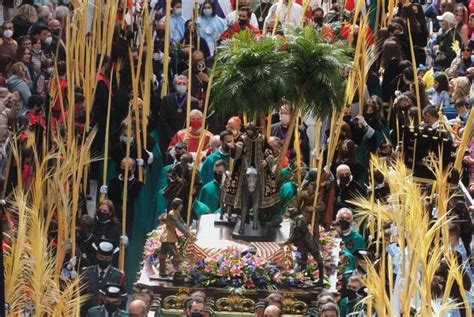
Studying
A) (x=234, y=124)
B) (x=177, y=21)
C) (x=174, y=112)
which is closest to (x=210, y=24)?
(x=177, y=21)

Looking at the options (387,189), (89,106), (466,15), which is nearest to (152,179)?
(89,106)

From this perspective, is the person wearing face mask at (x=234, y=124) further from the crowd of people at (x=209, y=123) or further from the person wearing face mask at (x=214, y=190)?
the person wearing face mask at (x=214, y=190)

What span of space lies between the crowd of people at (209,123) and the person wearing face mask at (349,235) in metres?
0.02

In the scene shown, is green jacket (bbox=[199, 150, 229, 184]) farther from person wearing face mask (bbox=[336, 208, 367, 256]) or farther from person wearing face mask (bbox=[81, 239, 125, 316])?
person wearing face mask (bbox=[81, 239, 125, 316])

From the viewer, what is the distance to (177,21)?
3778cm

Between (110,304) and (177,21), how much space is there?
32.9 feet

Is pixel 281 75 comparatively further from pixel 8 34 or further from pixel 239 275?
pixel 8 34

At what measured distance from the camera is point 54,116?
32.9 metres

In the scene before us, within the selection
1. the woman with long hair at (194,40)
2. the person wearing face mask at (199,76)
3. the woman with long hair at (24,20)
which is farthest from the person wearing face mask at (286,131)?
the woman with long hair at (24,20)

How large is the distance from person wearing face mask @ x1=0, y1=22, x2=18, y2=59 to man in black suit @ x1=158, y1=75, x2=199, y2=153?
2331 millimetres

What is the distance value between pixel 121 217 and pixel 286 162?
207cm

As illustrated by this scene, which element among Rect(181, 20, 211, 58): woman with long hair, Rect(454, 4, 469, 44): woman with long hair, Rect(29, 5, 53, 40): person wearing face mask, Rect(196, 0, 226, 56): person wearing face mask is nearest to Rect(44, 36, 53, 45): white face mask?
Rect(29, 5, 53, 40): person wearing face mask

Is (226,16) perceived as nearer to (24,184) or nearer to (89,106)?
(89,106)

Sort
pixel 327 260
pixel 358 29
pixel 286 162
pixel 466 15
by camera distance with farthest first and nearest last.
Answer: pixel 466 15 → pixel 358 29 → pixel 286 162 → pixel 327 260
